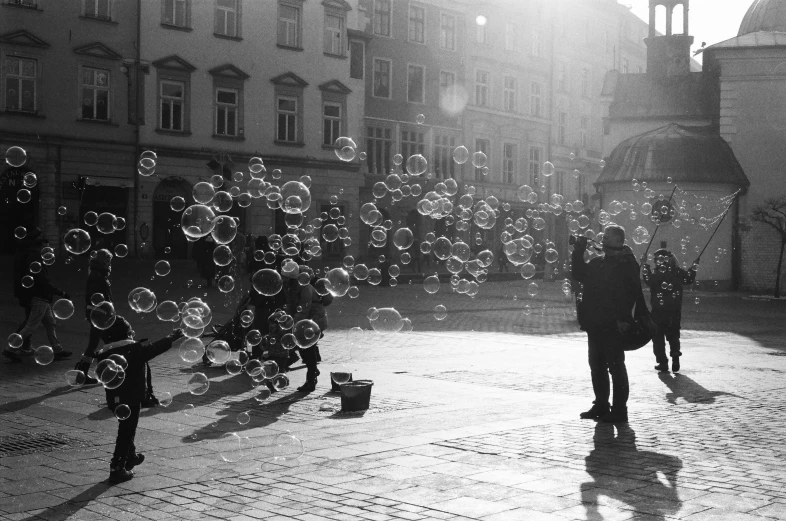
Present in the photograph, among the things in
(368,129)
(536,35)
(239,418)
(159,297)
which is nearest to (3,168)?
(159,297)

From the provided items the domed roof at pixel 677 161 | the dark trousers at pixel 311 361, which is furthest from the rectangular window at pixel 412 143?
the dark trousers at pixel 311 361

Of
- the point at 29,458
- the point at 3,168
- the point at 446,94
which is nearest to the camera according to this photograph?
the point at 29,458

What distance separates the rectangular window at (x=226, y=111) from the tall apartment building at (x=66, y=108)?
3945mm

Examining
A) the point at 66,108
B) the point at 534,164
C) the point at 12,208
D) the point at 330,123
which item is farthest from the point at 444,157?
the point at 12,208

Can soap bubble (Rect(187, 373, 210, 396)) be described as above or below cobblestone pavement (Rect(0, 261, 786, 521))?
above

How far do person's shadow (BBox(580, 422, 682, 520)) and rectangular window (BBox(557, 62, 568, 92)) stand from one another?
57.3 metres

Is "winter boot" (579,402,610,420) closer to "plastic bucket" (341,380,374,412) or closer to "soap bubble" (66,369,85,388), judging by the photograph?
"plastic bucket" (341,380,374,412)

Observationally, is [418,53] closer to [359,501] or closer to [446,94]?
[446,94]

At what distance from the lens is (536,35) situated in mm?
62594

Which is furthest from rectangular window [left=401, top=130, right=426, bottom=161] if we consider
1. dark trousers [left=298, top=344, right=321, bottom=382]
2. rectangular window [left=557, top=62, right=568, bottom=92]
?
dark trousers [left=298, top=344, right=321, bottom=382]

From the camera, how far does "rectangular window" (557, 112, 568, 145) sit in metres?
65.1

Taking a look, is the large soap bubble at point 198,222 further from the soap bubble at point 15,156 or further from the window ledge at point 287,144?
the window ledge at point 287,144

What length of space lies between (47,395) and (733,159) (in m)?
36.9

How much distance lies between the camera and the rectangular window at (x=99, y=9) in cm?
3584
